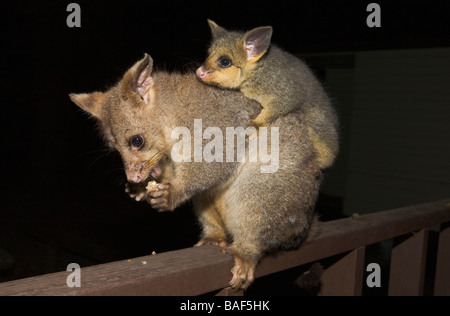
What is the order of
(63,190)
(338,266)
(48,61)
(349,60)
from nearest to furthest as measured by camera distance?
(338,266), (48,61), (63,190), (349,60)

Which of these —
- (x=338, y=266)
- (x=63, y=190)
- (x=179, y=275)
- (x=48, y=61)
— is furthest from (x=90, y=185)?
(x=179, y=275)

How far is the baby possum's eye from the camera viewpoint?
223 cm

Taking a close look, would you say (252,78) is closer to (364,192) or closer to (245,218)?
(245,218)

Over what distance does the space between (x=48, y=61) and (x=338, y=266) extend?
6.38m

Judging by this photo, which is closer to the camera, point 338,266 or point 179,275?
point 179,275

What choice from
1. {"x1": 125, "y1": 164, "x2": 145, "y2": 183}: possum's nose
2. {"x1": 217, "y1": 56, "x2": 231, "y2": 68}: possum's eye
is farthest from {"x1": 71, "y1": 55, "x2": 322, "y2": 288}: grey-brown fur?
{"x1": 217, "y1": 56, "x2": 231, "y2": 68}: possum's eye

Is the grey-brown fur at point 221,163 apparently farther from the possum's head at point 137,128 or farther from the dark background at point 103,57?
the dark background at point 103,57

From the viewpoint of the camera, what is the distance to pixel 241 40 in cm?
249

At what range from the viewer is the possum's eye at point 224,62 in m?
2.42

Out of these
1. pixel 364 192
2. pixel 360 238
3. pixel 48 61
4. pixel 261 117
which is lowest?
pixel 364 192

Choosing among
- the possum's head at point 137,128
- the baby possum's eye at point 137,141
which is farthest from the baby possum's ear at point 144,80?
the baby possum's eye at point 137,141

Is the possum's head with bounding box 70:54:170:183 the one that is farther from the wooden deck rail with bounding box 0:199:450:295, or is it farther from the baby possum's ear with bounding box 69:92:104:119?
the wooden deck rail with bounding box 0:199:450:295

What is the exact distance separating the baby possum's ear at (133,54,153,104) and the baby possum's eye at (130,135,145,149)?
202 millimetres

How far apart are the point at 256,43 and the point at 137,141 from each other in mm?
853
